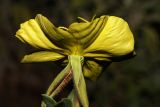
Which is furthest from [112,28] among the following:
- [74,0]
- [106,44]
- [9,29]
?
[9,29]

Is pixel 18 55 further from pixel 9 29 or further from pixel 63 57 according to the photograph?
pixel 63 57

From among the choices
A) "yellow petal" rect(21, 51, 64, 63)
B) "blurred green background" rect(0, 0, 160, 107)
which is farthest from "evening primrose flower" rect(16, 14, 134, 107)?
"blurred green background" rect(0, 0, 160, 107)

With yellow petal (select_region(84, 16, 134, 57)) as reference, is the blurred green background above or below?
above

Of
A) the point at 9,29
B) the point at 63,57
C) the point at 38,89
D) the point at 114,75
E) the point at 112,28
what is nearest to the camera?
the point at 112,28

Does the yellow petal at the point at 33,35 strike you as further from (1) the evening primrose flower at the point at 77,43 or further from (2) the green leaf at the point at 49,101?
(2) the green leaf at the point at 49,101

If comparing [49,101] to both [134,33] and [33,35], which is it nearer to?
[33,35]

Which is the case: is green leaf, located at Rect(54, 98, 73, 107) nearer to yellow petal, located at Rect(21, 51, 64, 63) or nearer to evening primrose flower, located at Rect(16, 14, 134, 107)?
evening primrose flower, located at Rect(16, 14, 134, 107)
